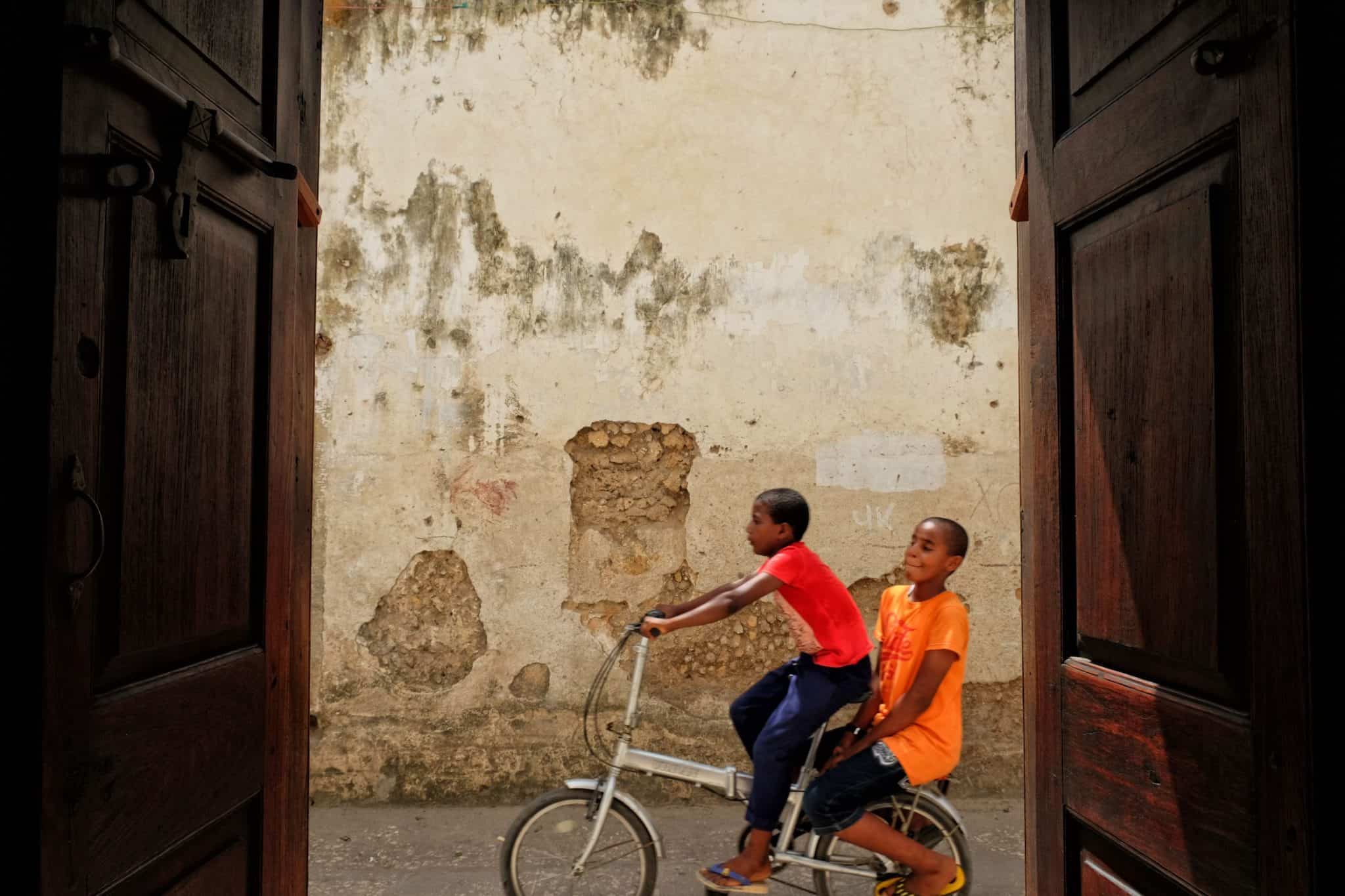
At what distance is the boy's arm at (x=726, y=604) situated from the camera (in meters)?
3.63

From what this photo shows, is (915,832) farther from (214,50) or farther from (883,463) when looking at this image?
(214,50)

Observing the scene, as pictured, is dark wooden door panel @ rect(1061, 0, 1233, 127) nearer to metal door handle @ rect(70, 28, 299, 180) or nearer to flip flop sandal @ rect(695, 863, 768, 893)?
metal door handle @ rect(70, 28, 299, 180)

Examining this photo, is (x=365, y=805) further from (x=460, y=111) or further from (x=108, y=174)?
(x=108, y=174)

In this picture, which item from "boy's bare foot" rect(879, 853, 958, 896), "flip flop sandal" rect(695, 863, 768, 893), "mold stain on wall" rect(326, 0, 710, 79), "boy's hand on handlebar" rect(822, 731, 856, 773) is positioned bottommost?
"flip flop sandal" rect(695, 863, 768, 893)

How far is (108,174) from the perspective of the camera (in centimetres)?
148

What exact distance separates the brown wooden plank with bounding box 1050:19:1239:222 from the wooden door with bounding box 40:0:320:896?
1547 mm

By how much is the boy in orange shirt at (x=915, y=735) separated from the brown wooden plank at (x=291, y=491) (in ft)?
5.48

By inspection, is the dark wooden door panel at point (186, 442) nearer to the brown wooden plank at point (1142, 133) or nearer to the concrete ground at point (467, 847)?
the brown wooden plank at point (1142, 133)

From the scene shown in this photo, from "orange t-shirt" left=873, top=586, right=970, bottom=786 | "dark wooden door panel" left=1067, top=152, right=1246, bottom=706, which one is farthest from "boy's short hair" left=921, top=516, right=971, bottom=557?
"dark wooden door panel" left=1067, top=152, right=1246, bottom=706

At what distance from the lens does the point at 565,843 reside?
12.4 feet

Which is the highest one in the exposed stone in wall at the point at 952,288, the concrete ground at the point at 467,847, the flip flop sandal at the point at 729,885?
the exposed stone in wall at the point at 952,288

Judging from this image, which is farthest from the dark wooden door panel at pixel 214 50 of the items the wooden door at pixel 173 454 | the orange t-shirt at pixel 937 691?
the orange t-shirt at pixel 937 691

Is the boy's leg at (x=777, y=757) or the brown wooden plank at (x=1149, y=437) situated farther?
the boy's leg at (x=777, y=757)

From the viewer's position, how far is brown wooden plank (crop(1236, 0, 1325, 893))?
4.25ft
